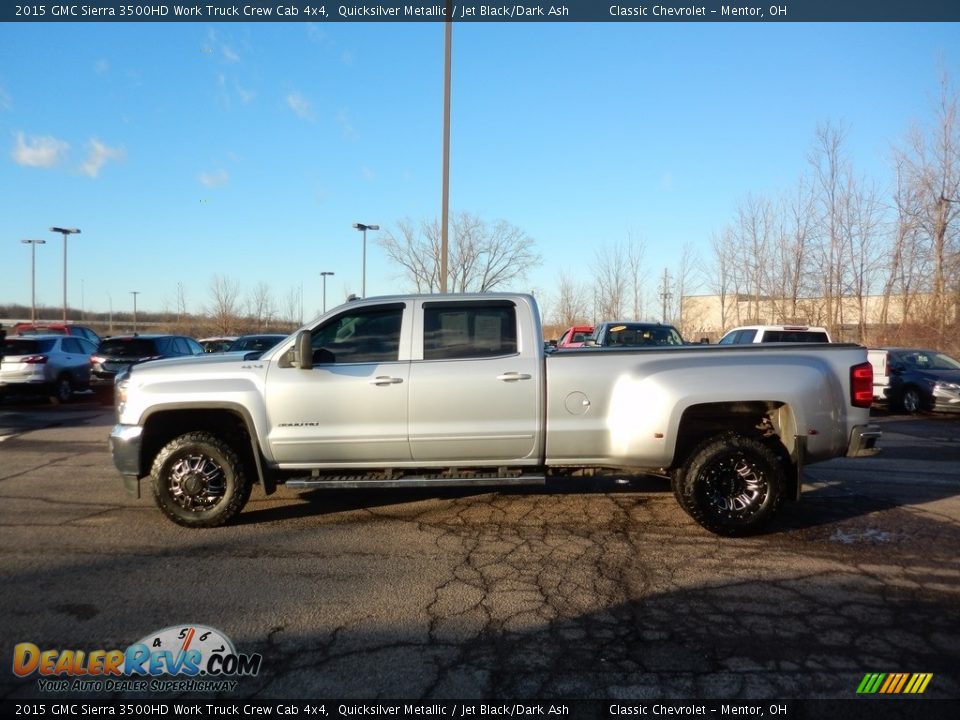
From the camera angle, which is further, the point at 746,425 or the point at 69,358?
the point at 69,358

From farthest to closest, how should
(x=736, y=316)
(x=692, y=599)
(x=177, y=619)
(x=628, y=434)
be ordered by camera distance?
(x=736, y=316) < (x=628, y=434) < (x=692, y=599) < (x=177, y=619)

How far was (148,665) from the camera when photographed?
12.0ft

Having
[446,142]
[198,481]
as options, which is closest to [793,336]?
[446,142]

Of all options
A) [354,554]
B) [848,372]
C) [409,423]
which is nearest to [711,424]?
[848,372]

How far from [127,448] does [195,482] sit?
67 centimetres

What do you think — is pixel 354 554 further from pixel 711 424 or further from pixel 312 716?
pixel 711 424

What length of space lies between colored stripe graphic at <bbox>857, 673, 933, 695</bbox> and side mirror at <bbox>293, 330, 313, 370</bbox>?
14.7ft

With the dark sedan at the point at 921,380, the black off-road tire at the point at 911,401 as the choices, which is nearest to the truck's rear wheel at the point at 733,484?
the dark sedan at the point at 921,380

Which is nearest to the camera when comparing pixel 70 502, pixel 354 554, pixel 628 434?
pixel 354 554

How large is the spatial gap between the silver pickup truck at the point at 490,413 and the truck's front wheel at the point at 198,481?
0.5 inches

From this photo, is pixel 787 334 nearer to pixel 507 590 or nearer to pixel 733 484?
pixel 733 484

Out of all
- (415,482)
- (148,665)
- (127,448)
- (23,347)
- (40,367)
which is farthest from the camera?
(23,347)

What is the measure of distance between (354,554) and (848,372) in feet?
14.7

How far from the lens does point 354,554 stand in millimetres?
5316
